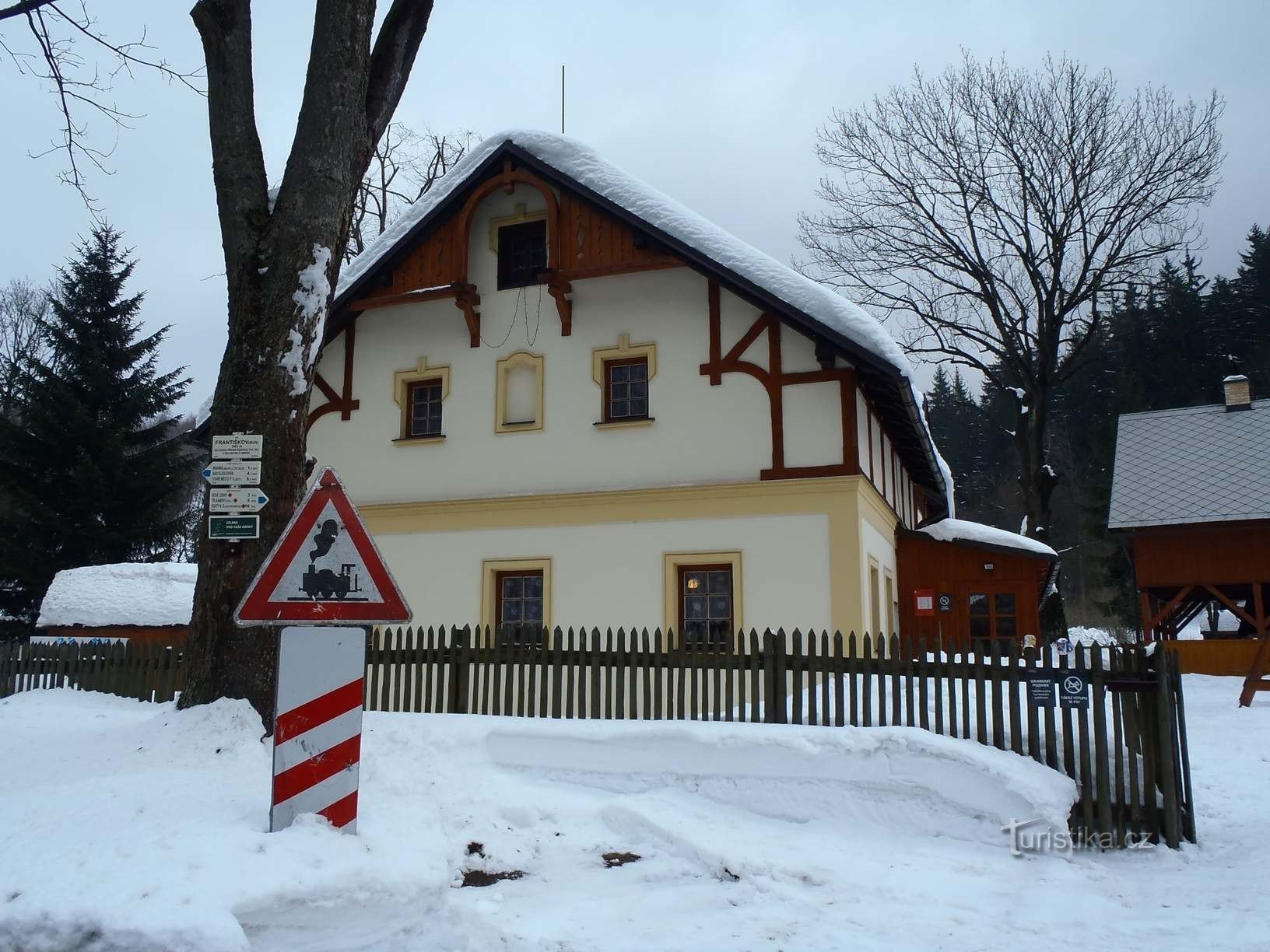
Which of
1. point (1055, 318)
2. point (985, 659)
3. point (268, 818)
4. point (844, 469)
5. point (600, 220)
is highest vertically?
point (1055, 318)

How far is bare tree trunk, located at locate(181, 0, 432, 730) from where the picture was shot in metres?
6.60

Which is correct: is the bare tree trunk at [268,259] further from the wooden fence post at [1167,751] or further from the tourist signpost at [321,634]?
the wooden fence post at [1167,751]

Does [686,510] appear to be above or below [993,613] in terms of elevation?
above

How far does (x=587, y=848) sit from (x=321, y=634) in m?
2.80

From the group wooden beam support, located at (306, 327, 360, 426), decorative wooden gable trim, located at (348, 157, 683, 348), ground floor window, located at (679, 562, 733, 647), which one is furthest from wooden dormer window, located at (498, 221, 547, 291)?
ground floor window, located at (679, 562, 733, 647)

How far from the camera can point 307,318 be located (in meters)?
7.11

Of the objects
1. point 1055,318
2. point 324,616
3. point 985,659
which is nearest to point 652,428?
point 985,659

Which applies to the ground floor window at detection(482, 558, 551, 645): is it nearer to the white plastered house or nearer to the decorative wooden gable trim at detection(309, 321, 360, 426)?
the white plastered house

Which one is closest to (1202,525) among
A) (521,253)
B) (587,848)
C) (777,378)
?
(777,378)

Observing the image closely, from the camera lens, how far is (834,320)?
12508 mm

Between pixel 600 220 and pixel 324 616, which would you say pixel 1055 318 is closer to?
pixel 600 220

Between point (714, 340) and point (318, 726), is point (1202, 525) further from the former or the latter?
point (318, 726)

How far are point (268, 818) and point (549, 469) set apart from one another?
31.9 ft

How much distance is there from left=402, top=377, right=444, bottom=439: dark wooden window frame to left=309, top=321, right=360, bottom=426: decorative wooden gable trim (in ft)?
2.81
